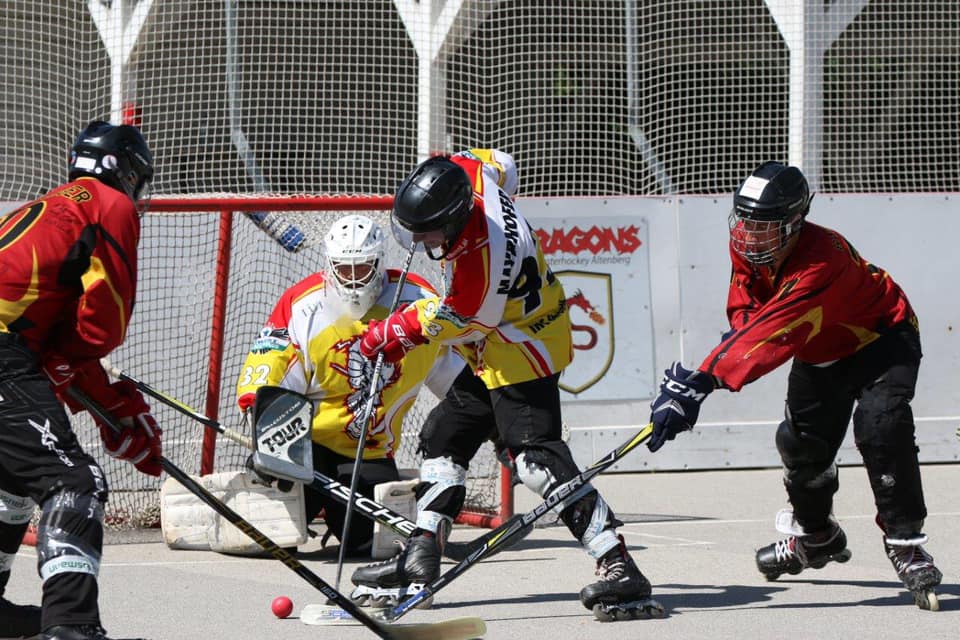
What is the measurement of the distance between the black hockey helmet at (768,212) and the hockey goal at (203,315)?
265 centimetres

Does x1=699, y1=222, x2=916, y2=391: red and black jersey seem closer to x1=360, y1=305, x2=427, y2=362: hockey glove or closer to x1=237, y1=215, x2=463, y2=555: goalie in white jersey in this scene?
x1=360, y1=305, x2=427, y2=362: hockey glove

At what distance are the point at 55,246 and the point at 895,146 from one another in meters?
7.52

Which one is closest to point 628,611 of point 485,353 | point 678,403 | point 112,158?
point 678,403

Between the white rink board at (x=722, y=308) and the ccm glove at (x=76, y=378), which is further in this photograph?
the white rink board at (x=722, y=308)

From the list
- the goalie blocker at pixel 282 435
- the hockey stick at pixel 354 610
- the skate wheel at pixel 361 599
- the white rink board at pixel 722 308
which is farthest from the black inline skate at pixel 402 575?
the white rink board at pixel 722 308

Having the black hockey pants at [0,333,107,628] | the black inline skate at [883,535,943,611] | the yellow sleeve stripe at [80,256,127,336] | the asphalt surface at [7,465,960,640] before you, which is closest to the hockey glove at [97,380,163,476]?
the black hockey pants at [0,333,107,628]

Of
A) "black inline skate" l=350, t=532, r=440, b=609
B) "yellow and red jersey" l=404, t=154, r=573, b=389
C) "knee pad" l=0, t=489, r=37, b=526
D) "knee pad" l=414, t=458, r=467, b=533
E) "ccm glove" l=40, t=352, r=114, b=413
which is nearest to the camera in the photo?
"ccm glove" l=40, t=352, r=114, b=413

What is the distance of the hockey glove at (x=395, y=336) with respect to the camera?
5.07 meters

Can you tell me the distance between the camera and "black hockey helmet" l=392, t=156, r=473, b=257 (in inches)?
188

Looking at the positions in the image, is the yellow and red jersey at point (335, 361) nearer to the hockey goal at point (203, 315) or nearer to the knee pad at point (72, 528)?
the hockey goal at point (203, 315)

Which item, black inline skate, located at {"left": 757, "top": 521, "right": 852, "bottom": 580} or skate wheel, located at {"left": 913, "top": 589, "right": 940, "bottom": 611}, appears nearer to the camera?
skate wheel, located at {"left": 913, "top": 589, "right": 940, "bottom": 611}

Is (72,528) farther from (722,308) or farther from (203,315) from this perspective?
(722,308)

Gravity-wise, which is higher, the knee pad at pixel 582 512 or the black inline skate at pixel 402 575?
the knee pad at pixel 582 512

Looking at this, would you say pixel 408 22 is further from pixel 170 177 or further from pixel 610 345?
pixel 610 345
